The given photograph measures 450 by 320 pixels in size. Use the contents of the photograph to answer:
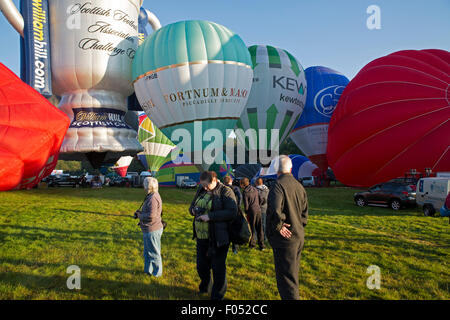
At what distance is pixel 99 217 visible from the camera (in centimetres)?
895

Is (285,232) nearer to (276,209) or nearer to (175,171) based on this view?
(276,209)

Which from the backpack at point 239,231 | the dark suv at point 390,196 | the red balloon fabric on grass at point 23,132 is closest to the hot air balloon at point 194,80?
the red balloon fabric on grass at point 23,132

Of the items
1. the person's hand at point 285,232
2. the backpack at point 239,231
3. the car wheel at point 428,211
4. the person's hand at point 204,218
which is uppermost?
the person's hand at point 204,218

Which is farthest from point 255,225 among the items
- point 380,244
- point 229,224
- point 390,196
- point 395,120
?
point 395,120

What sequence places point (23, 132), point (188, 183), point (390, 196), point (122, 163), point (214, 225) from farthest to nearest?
1. point (122, 163)
2. point (188, 183)
3. point (390, 196)
4. point (23, 132)
5. point (214, 225)

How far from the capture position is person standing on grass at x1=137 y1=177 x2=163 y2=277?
13.5ft

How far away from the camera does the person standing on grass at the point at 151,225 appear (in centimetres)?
412

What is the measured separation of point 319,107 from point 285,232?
Answer: 19.3 metres

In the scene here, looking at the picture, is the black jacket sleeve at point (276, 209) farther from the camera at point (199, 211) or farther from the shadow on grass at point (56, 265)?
the shadow on grass at point (56, 265)

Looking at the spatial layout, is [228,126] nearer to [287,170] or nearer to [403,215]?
[403,215]

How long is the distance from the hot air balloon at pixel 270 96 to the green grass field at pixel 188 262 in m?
9.84

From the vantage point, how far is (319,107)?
20.6 meters

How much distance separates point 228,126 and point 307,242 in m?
8.80

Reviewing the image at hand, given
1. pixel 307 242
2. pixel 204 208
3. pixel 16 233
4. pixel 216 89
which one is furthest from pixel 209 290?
pixel 216 89
